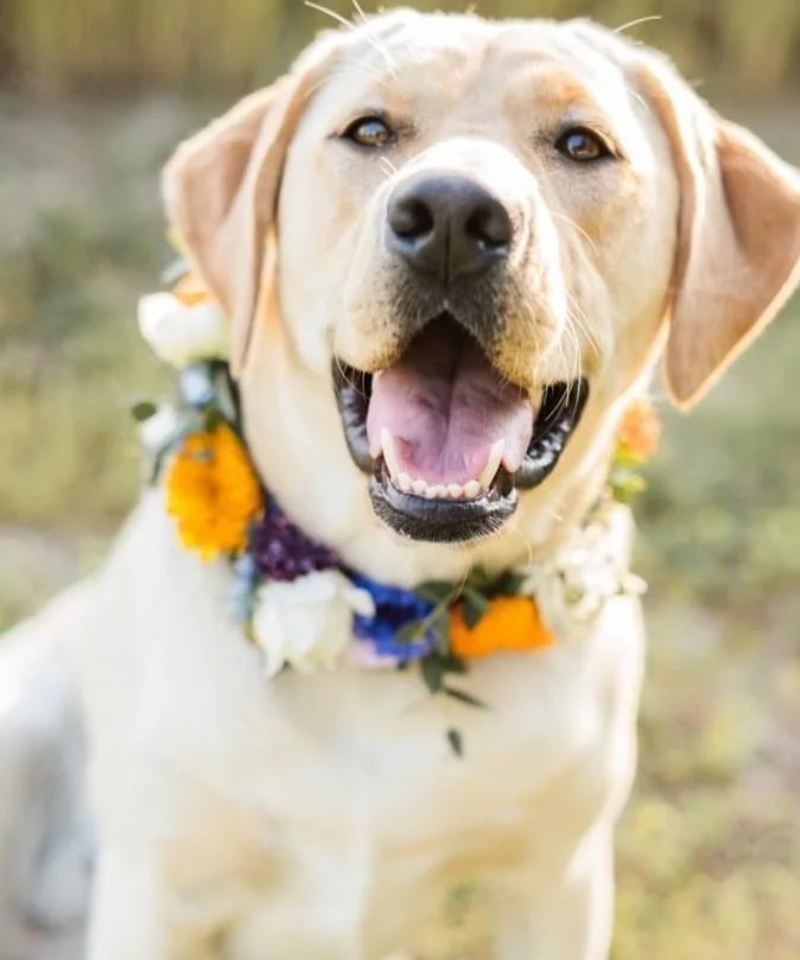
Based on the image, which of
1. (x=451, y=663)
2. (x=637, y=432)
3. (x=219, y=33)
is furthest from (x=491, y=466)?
(x=219, y=33)

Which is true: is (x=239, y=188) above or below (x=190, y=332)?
above

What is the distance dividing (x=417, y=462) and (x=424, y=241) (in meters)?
0.27

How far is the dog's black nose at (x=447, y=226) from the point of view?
169 cm

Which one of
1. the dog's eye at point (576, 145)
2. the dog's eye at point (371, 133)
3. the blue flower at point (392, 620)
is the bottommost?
the blue flower at point (392, 620)

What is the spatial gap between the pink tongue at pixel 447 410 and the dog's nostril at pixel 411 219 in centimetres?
16

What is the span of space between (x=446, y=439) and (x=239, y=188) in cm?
48

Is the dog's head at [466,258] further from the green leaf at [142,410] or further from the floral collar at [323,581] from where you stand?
the green leaf at [142,410]

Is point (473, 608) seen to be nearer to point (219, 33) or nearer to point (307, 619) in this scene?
point (307, 619)

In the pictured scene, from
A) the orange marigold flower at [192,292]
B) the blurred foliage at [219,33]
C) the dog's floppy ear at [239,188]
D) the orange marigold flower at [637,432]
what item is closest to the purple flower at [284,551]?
the dog's floppy ear at [239,188]

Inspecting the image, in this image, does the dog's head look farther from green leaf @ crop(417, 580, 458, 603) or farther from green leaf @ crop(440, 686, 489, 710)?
green leaf @ crop(440, 686, 489, 710)

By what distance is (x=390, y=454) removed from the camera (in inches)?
73.5

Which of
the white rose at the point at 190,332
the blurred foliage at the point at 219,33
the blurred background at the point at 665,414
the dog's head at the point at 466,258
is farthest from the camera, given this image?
the blurred foliage at the point at 219,33

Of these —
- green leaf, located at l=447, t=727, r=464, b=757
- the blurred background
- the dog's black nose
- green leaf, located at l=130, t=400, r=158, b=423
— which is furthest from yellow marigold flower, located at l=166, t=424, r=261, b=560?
the blurred background

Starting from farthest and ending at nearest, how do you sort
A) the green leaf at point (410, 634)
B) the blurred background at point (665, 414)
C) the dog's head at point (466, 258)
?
the blurred background at point (665, 414) < the green leaf at point (410, 634) < the dog's head at point (466, 258)
